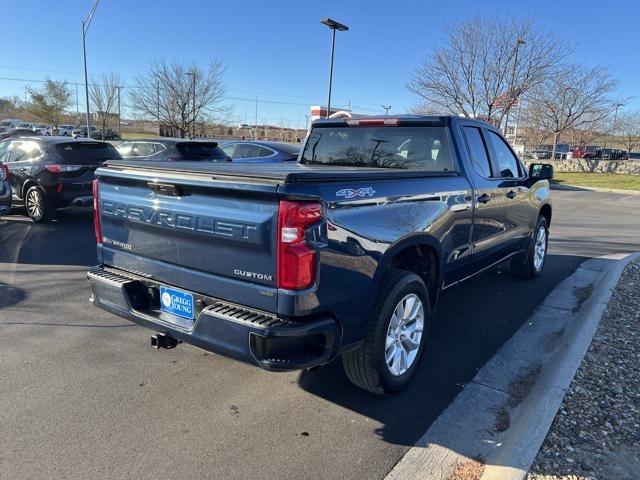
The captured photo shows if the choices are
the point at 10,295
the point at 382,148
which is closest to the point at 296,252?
the point at 382,148

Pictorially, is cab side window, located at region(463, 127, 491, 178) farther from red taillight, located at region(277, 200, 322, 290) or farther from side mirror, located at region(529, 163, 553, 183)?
red taillight, located at region(277, 200, 322, 290)

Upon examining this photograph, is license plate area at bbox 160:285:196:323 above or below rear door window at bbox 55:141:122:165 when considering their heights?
below

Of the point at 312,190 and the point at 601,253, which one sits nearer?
the point at 312,190

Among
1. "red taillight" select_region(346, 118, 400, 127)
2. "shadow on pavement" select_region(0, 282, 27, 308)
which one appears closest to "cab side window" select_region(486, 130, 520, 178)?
"red taillight" select_region(346, 118, 400, 127)

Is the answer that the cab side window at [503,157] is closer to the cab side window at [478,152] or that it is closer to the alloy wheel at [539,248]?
the cab side window at [478,152]

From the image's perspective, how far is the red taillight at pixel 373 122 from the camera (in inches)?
174

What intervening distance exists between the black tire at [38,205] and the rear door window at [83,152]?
2.48ft

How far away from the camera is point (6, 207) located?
27.4 feet

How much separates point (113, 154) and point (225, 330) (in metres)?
8.63

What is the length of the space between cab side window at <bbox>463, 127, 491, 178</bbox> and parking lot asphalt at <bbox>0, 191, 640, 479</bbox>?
58.9 inches

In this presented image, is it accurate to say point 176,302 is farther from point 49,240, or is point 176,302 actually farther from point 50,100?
point 50,100

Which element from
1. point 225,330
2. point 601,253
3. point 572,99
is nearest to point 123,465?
point 225,330

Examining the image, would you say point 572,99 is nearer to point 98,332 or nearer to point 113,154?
point 113,154

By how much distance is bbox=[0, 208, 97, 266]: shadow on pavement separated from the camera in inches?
269
